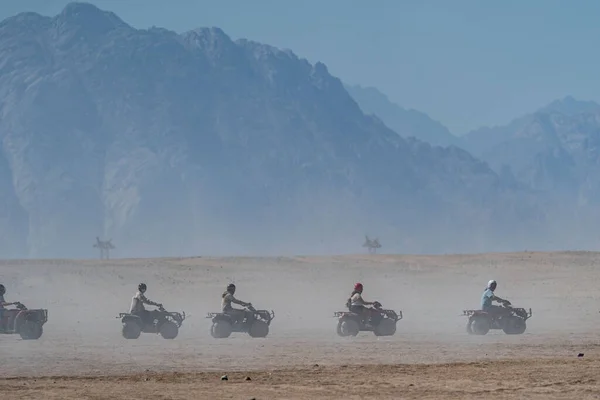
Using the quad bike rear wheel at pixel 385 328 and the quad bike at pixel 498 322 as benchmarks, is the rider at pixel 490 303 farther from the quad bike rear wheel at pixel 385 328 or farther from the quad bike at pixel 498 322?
the quad bike rear wheel at pixel 385 328

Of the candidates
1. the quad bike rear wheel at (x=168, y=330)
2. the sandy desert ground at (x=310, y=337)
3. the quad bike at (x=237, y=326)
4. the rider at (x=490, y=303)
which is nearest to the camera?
the sandy desert ground at (x=310, y=337)

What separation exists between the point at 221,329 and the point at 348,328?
3434mm

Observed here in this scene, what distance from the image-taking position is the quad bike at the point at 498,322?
33094mm

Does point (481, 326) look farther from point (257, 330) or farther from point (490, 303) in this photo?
point (257, 330)

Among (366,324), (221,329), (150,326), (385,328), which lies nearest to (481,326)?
(385,328)

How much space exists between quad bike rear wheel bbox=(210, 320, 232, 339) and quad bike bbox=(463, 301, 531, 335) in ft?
21.9

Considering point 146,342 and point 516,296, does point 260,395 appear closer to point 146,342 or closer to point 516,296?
point 146,342

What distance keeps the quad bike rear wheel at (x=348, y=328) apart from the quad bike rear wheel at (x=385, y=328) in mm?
536

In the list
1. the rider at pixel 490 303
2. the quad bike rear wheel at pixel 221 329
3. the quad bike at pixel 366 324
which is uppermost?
the rider at pixel 490 303

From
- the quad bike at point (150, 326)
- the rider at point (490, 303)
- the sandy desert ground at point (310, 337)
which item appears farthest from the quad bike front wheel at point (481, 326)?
the quad bike at point (150, 326)

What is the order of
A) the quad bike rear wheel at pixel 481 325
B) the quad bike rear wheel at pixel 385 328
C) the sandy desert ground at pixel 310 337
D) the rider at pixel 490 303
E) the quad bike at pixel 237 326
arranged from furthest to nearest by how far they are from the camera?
the rider at pixel 490 303 < the quad bike rear wheel at pixel 481 325 < the quad bike rear wheel at pixel 385 328 < the quad bike at pixel 237 326 < the sandy desert ground at pixel 310 337

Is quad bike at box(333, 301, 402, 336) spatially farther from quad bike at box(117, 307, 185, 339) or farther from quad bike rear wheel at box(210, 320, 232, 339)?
quad bike at box(117, 307, 185, 339)

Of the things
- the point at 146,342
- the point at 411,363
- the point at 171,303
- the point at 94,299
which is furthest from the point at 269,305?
the point at 411,363

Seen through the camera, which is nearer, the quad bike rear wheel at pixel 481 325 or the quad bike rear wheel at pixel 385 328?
the quad bike rear wheel at pixel 385 328
